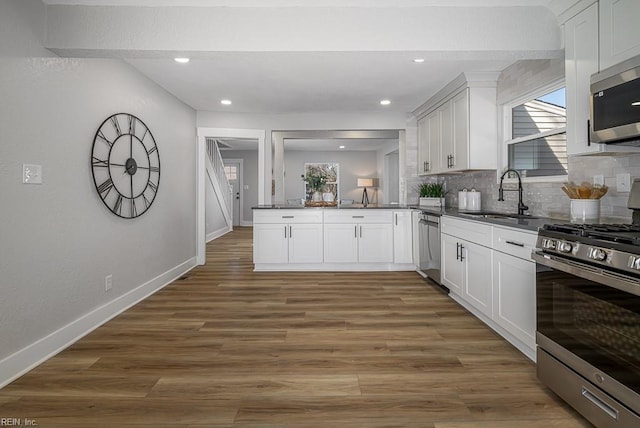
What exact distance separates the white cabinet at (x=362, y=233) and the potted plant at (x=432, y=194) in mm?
627

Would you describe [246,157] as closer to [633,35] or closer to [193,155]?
[193,155]

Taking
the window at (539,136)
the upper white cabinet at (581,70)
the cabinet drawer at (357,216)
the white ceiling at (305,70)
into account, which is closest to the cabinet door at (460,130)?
the white ceiling at (305,70)

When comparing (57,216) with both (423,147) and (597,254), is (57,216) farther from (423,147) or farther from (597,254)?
(423,147)

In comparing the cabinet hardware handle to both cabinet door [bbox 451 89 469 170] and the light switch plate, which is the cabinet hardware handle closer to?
cabinet door [bbox 451 89 469 170]

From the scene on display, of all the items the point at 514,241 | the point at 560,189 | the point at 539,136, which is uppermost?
the point at 539,136

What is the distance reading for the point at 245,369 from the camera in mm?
2211

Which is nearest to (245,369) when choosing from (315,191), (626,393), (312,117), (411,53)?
(626,393)

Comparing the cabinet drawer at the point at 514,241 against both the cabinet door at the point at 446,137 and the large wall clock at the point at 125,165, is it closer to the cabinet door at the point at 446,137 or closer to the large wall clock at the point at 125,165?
the cabinet door at the point at 446,137

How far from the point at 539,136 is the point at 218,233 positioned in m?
7.27

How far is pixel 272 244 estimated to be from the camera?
4.94 m

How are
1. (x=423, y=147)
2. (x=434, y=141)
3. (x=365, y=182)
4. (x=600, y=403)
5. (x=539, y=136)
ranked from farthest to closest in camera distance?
(x=365, y=182) → (x=423, y=147) → (x=434, y=141) → (x=539, y=136) → (x=600, y=403)

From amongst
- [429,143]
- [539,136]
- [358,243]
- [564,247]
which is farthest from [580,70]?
[358,243]

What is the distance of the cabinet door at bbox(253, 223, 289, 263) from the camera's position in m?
4.93

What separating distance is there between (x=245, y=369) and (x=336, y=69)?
2.87 metres
